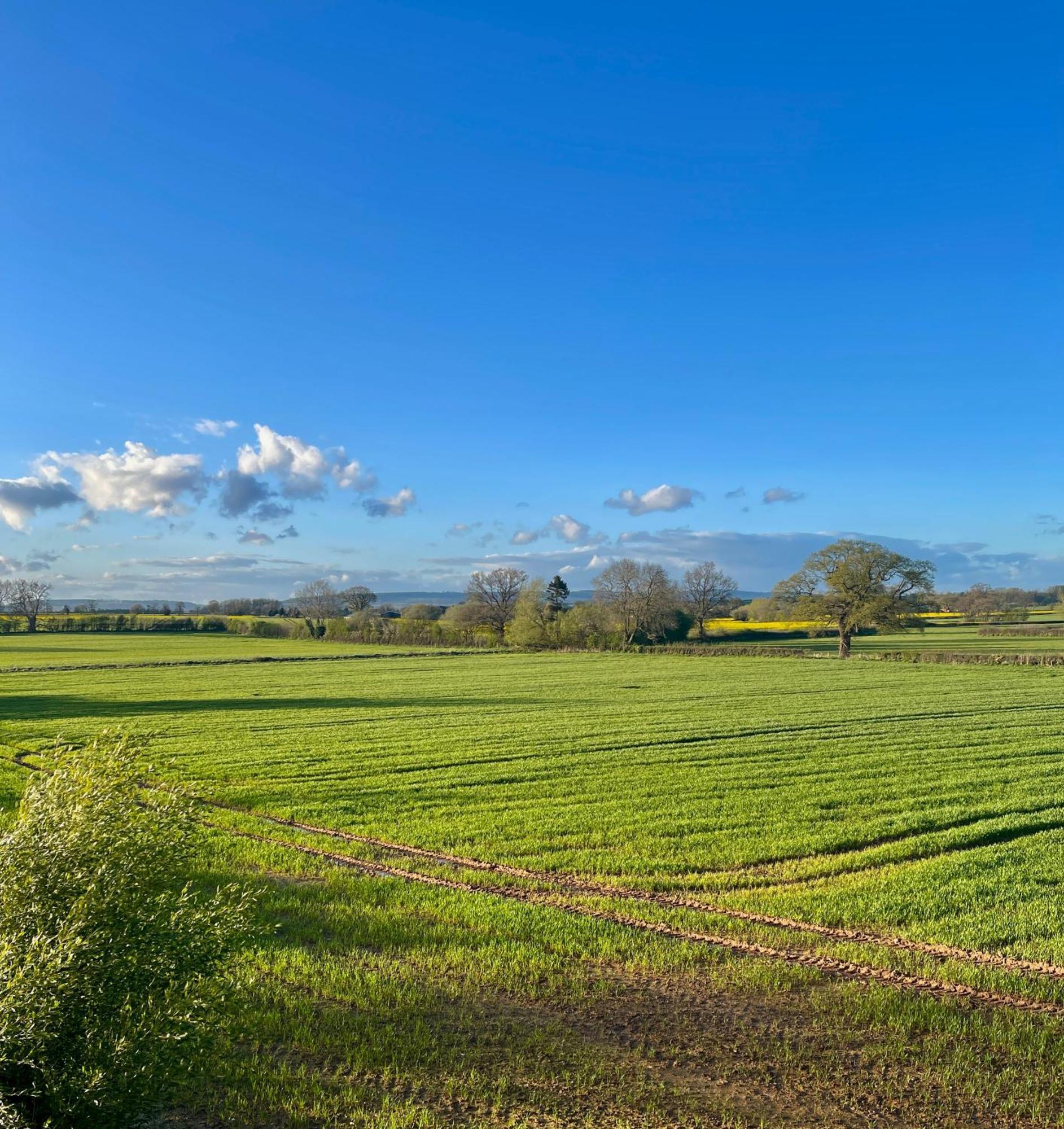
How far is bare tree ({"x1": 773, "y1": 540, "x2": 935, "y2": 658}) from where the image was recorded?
76625mm

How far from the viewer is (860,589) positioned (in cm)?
7775

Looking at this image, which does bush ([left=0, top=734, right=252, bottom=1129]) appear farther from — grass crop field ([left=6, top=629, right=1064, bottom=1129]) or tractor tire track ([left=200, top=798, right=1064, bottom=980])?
tractor tire track ([left=200, top=798, right=1064, bottom=980])

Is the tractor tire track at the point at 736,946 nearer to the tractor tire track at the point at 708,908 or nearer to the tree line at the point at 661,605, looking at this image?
the tractor tire track at the point at 708,908

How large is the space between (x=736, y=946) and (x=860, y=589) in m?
74.5

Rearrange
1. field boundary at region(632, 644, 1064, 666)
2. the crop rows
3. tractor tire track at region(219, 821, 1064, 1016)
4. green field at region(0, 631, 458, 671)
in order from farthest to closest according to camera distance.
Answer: green field at region(0, 631, 458, 671) → field boundary at region(632, 644, 1064, 666) → the crop rows → tractor tire track at region(219, 821, 1064, 1016)

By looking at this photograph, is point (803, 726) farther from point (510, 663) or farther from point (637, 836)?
point (510, 663)

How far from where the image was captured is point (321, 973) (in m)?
8.52

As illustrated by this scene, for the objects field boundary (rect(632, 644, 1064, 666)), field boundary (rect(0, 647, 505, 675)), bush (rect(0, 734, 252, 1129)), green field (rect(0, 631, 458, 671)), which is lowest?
green field (rect(0, 631, 458, 671))

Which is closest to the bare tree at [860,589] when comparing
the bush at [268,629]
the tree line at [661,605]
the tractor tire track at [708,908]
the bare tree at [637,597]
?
the tree line at [661,605]

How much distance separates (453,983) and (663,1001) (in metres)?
2.18

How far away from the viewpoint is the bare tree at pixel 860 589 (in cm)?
7662

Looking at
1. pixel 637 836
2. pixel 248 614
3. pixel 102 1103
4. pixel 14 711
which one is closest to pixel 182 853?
pixel 102 1103

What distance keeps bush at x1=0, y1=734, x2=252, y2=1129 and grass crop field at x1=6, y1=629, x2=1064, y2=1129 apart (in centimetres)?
80

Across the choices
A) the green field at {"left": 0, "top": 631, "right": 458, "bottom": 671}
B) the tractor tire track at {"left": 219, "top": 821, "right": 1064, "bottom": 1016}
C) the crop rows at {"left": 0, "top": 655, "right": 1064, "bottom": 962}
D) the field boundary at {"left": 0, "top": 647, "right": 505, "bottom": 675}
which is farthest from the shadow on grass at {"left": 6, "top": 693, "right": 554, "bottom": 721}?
the green field at {"left": 0, "top": 631, "right": 458, "bottom": 671}
